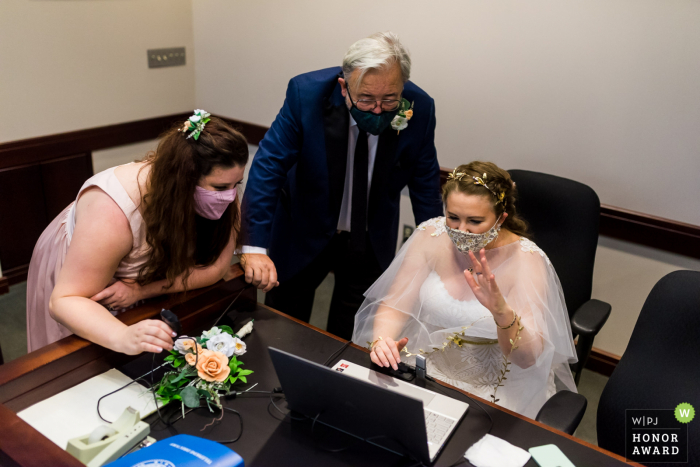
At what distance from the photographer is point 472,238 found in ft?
6.09

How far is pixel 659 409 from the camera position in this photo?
1.61 metres

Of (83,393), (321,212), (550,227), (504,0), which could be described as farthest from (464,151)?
(83,393)

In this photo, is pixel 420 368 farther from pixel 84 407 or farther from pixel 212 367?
pixel 84 407

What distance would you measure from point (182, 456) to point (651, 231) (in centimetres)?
233

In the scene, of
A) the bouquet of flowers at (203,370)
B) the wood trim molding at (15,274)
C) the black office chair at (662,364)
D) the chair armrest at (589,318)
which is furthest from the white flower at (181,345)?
the wood trim molding at (15,274)

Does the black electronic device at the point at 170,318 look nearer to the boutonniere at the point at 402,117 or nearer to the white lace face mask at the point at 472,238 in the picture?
the white lace face mask at the point at 472,238

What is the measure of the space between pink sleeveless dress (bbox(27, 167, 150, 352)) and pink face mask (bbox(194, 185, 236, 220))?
17 cm

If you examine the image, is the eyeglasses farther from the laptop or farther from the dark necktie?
the laptop

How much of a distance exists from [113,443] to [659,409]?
139 centimetres

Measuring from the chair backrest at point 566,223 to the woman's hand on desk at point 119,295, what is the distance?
56.4 inches

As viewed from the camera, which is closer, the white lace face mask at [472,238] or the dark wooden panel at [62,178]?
the white lace face mask at [472,238]

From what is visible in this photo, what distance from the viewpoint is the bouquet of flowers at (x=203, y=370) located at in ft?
4.68

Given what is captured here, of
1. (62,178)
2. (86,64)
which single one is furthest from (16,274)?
(86,64)

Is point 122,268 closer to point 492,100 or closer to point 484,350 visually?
point 484,350
